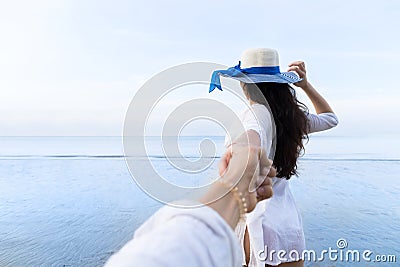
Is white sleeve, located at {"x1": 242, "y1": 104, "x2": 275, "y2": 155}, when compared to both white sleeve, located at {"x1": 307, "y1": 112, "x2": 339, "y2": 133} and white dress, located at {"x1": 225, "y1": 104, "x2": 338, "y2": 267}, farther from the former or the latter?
white sleeve, located at {"x1": 307, "y1": 112, "x2": 339, "y2": 133}

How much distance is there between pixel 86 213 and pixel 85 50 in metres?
4.07

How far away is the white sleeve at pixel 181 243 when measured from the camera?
29cm

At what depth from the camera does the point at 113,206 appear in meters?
4.26

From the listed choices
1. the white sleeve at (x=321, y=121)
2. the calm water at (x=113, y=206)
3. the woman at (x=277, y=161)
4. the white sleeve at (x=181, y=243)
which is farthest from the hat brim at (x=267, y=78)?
the white sleeve at (x=181, y=243)

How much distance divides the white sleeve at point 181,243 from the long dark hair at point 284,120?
1.18m

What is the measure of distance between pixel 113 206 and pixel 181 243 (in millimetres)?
4089

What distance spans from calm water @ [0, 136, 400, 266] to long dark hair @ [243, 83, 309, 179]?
67 centimetres

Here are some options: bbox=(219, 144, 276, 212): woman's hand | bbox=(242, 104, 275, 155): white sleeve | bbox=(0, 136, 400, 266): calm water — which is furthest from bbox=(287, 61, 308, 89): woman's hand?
bbox=(219, 144, 276, 212): woman's hand

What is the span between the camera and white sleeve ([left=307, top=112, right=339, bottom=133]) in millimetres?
1720

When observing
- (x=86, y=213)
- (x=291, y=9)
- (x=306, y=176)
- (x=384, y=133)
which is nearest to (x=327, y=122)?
(x=86, y=213)

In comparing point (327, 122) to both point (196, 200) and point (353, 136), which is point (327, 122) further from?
point (353, 136)
